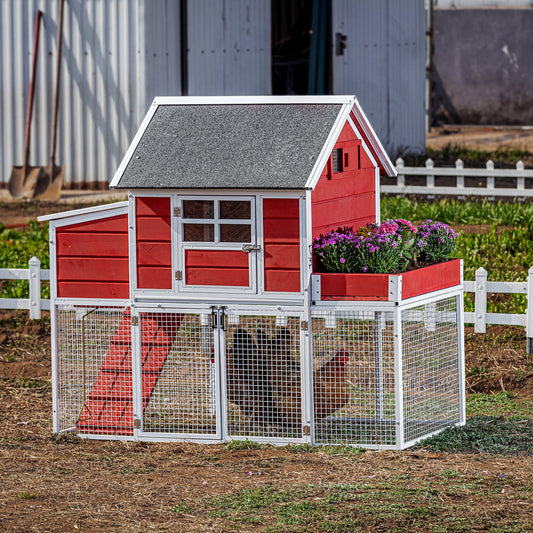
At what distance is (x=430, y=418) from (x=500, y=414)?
2.77ft

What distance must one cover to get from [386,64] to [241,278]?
645 inches

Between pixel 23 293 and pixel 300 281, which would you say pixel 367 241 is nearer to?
pixel 300 281

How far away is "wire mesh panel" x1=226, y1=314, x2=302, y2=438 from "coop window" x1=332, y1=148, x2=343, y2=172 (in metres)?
1.23

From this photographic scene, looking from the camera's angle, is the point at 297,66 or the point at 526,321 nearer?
the point at 526,321

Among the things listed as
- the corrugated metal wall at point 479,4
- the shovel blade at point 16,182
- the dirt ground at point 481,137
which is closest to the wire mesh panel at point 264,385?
the shovel blade at point 16,182

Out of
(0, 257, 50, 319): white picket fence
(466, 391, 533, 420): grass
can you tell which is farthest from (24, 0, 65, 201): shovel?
(466, 391, 533, 420): grass

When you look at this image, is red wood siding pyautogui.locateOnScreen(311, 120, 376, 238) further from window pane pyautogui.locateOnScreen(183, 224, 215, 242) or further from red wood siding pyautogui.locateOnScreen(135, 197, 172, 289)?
red wood siding pyautogui.locateOnScreen(135, 197, 172, 289)

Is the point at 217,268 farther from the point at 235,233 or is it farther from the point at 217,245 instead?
the point at 235,233

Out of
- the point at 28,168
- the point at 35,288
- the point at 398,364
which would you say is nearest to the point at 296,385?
the point at 398,364

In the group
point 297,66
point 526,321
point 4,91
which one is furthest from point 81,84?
point 526,321

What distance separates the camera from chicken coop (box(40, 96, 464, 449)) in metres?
8.46

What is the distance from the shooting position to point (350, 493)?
7.52 m

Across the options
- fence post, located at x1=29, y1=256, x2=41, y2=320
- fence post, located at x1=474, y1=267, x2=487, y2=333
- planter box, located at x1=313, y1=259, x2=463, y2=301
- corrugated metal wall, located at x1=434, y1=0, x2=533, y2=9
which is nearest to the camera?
planter box, located at x1=313, y1=259, x2=463, y2=301

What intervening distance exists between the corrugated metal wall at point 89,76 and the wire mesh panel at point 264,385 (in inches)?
470
